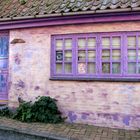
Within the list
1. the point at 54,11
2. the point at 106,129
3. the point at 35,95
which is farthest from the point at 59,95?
the point at 54,11

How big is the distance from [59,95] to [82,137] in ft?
6.79

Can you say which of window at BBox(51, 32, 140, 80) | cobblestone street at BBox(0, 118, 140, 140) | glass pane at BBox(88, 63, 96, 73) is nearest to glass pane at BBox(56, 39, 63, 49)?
window at BBox(51, 32, 140, 80)

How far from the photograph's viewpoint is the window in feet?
26.7

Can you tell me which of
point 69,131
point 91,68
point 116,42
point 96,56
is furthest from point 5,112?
point 116,42

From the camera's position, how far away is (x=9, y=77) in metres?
9.93

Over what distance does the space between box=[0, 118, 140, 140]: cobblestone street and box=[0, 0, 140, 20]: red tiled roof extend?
334 cm

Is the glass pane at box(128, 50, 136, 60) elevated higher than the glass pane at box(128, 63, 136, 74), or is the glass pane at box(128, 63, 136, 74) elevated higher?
the glass pane at box(128, 50, 136, 60)

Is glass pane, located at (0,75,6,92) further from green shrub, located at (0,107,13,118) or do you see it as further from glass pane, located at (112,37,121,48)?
glass pane, located at (112,37,121,48)

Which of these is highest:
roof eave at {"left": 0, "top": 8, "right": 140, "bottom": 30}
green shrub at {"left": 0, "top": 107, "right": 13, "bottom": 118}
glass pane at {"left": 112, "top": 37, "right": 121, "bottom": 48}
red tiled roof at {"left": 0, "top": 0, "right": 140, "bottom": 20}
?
red tiled roof at {"left": 0, "top": 0, "right": 140, "bottom": 20}

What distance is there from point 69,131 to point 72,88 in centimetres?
151

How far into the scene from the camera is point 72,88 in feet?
28.7

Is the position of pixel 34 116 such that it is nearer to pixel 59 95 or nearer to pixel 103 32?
pixel 59 95

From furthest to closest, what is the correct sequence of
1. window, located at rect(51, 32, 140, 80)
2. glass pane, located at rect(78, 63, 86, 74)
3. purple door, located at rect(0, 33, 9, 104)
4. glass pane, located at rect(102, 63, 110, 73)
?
purple door, located at rect(0, 33, 9, 104) → glass pane, located at rect(78, 63, 86, 74) → glass pane, located at rect(102, 63, 110, 73) → window, located at rect(51, 32, 140, 80)

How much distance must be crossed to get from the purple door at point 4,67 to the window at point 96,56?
7.12 feet
